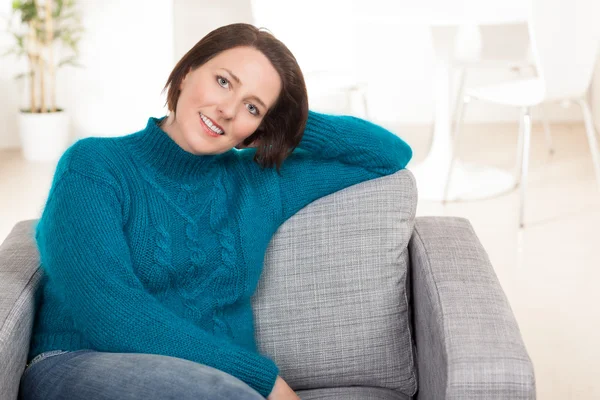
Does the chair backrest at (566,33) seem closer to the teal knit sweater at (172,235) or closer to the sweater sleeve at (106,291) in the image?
the teal knit sweater at (172,235)

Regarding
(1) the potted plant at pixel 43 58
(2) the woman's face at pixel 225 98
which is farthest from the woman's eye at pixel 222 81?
(1) the potted plant at pixel 43 58

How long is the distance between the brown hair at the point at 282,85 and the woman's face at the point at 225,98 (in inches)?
0.7

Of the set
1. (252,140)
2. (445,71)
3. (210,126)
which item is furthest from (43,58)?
(210,126)

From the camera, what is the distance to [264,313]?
1725 mm

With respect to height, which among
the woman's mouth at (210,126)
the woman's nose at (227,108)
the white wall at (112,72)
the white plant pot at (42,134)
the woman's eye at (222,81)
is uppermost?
the woman's eye at (222,81)

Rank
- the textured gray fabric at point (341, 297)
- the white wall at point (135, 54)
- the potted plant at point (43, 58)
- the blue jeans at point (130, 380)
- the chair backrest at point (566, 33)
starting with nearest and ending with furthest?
the blue jeans at point (130, 380), the textured gray fabric at point (341, 297), the chair backrest at point (566, 33), the potted plant at point (43, 58), the white wall at point (135, 54)

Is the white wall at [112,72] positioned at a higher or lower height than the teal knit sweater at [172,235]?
lower

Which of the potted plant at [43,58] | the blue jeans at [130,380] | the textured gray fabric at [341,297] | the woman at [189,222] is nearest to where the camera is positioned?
the blue jeans at [130,380]

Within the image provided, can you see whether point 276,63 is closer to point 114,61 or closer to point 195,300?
point 195,300

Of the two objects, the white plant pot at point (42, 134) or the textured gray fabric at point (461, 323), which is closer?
the textured gray fabric at point (461, 323)

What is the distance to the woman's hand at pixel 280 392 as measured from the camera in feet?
4.96

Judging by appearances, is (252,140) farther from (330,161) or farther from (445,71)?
(445,71)

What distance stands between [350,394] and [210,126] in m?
0.56

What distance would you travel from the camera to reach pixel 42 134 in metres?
4.64
